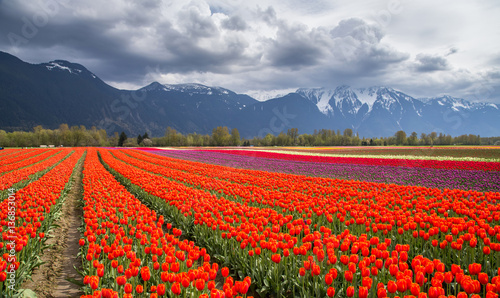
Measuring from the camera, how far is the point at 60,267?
595cm

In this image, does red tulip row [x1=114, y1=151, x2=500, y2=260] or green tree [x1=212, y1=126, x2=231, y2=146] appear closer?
red tulip row [x1=114, y1=151, x2=500, y2=260]

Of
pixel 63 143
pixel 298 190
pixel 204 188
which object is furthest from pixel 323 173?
pixel 63 143

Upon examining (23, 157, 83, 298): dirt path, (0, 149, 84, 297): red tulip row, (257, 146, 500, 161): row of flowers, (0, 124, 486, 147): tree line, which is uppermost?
(0, 124, 486, 147): tree line

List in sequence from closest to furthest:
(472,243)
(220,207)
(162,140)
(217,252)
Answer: (472,243) → (217,252) → (220,207) → (162,140)

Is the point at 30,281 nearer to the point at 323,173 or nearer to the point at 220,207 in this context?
the point at 220,207

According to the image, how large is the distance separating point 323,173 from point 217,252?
1460 cm

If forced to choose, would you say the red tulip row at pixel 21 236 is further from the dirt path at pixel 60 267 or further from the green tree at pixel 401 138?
the green tree at pixel 401 138

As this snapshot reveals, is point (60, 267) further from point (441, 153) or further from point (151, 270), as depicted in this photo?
point (441, 153)

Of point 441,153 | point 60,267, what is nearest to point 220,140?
point 441,153

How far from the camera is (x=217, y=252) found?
6.12 metres

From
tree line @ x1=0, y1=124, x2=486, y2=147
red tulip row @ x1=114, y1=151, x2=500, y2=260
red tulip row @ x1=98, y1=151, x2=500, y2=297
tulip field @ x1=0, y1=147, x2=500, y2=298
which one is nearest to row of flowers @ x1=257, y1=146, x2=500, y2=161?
tulip field @ x1=0, y1=147, x2=500, y2=298

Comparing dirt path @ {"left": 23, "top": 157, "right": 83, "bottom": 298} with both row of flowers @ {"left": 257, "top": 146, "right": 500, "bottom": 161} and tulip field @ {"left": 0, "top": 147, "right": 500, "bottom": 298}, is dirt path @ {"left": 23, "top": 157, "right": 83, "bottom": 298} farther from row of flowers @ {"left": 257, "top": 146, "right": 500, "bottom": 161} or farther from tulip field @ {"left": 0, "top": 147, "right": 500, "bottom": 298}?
row of flowers @ {"left": 257, "top": 146, "right": 500, "bottom": 161}

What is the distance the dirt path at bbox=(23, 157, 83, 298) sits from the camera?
506 cm

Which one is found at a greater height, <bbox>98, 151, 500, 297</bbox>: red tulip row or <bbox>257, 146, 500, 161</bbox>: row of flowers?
<bbox>257, 146, 500, 161</bbox>: row of flowers
